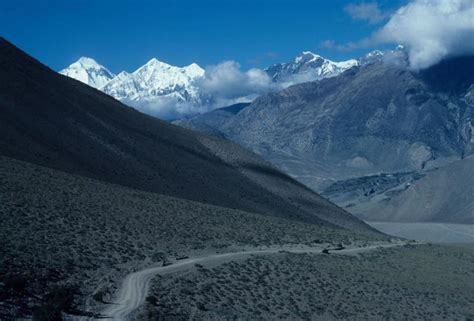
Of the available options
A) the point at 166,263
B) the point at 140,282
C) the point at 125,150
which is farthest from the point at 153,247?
the point at 125,150

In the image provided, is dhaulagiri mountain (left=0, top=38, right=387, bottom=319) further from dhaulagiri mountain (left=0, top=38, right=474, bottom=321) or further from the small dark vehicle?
the small dark vehicle

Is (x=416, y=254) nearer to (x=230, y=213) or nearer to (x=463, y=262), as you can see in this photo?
(x=463, y=262)

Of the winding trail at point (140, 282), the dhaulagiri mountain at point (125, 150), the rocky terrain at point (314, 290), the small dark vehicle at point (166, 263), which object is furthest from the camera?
the dhaulagiri mountain at point (125, 150)

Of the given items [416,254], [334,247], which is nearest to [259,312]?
[334,247]

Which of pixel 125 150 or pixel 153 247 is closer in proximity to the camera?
pixel 153 247

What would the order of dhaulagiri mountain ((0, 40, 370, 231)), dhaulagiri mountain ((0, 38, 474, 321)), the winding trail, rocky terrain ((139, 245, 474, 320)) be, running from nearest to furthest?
the winding trail → dhaulagiri mountain ((0, 38, 474, 321)) → rocky terrain ((139, 245, 474, 320)) → dhaulagiri mountain ((0, 40, 370, 231))

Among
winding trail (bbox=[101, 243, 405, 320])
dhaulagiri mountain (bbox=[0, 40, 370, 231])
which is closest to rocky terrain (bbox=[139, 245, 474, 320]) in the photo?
winding trail (bbox=[101, 243, 405, 320])

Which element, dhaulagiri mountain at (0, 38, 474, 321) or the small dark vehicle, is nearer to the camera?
dhaulagiri mountain at (0, 38, 474, 321)

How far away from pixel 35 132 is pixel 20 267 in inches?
1729

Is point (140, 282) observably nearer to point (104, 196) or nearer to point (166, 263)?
point (166, 263)

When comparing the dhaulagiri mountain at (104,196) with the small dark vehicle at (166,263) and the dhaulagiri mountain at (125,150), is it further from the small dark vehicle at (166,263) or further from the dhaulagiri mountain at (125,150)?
the small dark vehicle at (166,263)

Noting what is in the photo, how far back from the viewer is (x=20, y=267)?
95.0 feet

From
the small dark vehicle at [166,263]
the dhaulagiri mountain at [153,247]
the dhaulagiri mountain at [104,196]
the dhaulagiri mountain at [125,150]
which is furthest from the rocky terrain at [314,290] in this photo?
the dhaulagiri mountain at [125,150]

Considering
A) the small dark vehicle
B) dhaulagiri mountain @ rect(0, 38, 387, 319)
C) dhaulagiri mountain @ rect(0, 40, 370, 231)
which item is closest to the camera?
dhaulagiri mountain @ rect(0, 38, 387, 319)
